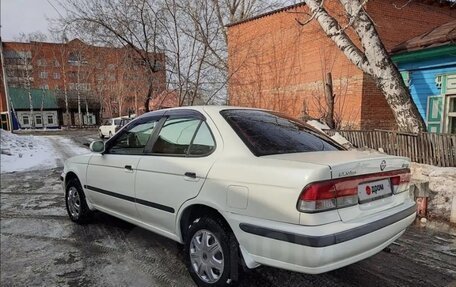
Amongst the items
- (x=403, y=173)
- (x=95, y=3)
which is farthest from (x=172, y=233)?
(x=95, y=3)

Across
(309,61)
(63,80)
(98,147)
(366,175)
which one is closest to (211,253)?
(366,175)

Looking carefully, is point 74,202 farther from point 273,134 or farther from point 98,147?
point 273,134

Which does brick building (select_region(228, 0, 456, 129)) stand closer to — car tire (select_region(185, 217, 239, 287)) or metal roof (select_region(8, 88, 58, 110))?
car tire (select_region(185, 217, 239, 287))

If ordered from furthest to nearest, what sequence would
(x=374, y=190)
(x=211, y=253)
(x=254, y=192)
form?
(x=211, y=253) < (x=374, y=190) < (x=254, y=192)

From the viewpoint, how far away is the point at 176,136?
3457mm

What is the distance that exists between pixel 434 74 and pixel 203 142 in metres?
9.09

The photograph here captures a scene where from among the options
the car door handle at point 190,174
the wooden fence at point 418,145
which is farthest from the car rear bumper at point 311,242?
the wooden fence at point 418,145

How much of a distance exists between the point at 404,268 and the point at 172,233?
2249 millimetres

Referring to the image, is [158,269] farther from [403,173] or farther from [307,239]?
[403,173]

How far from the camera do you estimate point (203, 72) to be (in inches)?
497

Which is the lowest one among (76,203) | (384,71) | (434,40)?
(76,203)

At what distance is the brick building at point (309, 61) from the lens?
36.7ft

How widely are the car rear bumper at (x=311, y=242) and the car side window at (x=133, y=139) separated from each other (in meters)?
1.62

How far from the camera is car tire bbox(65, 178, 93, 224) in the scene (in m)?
4.75
